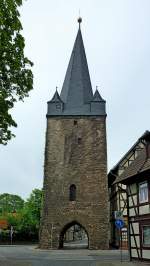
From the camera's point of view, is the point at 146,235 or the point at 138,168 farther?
the point at 138,168

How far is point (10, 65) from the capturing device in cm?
1190

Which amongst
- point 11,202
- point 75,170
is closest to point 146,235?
point 75,170

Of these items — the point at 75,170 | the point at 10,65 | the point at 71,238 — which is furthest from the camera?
the point at 71,238

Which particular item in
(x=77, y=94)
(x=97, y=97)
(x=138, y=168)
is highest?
(x=77, y=94)

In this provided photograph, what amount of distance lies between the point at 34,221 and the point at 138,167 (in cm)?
3189

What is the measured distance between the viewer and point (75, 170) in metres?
32.6

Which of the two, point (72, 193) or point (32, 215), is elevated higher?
point (72, 193)

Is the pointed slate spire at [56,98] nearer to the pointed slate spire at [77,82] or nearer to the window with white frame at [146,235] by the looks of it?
the pointed slate spire at [77,82]

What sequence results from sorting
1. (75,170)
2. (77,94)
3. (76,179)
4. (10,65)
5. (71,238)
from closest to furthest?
1. (10,65)
2. (76,179)
3. (75,170)
4. (77,94)
5. (71,238)

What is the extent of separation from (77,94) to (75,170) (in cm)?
810

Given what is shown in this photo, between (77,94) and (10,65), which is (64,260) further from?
(77,94)

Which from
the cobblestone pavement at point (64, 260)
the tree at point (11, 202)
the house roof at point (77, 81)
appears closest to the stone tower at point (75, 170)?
the house roof at point (77, 81)

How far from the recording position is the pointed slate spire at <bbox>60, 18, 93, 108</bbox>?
36.2 metres

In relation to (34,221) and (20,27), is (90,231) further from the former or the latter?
(20,27)
